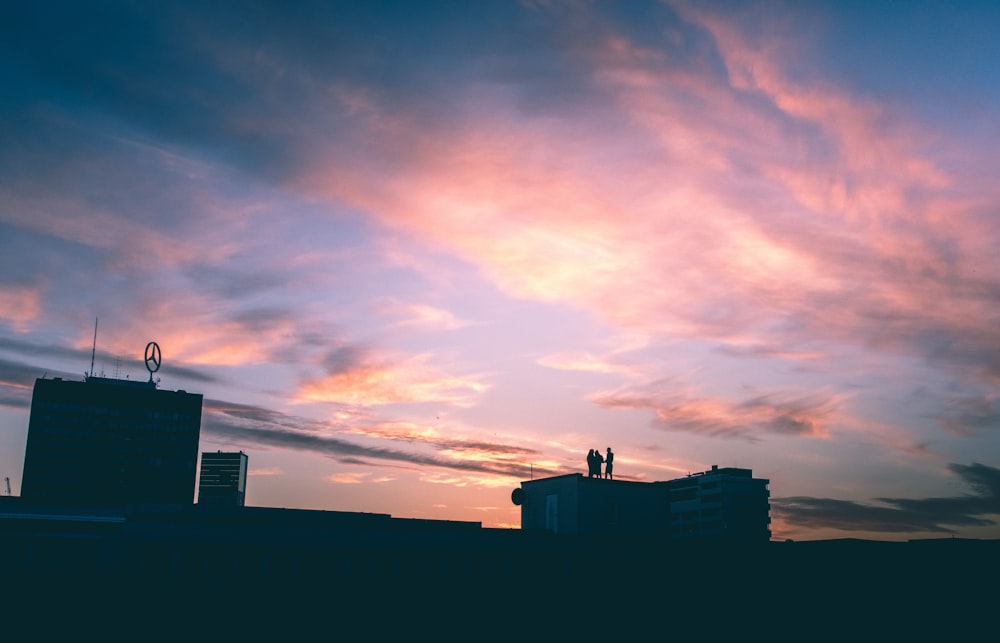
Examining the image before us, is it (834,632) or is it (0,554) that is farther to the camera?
(0,554)

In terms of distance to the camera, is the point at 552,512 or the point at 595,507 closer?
the point at 595,507

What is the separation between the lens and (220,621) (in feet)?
145

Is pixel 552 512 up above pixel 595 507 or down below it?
below

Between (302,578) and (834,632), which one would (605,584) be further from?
(302,578)

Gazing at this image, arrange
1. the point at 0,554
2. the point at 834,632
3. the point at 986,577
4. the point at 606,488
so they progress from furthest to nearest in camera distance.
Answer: the point at 0,554
the point at 606,488
the point at 834,632
the point at 986,577

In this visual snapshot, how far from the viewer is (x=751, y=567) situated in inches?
1822

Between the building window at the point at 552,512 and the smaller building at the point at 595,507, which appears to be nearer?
the smaller building at the point at 595,507

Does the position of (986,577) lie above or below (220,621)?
above

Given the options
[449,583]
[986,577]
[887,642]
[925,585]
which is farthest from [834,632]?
[449,583]

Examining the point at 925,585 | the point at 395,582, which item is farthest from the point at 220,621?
the point at 925,585

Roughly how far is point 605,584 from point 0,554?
1963 inches

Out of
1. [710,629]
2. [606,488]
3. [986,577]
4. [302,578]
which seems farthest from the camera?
[606,488]

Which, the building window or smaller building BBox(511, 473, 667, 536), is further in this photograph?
the building window

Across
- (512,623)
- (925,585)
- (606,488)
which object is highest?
(606,488)
